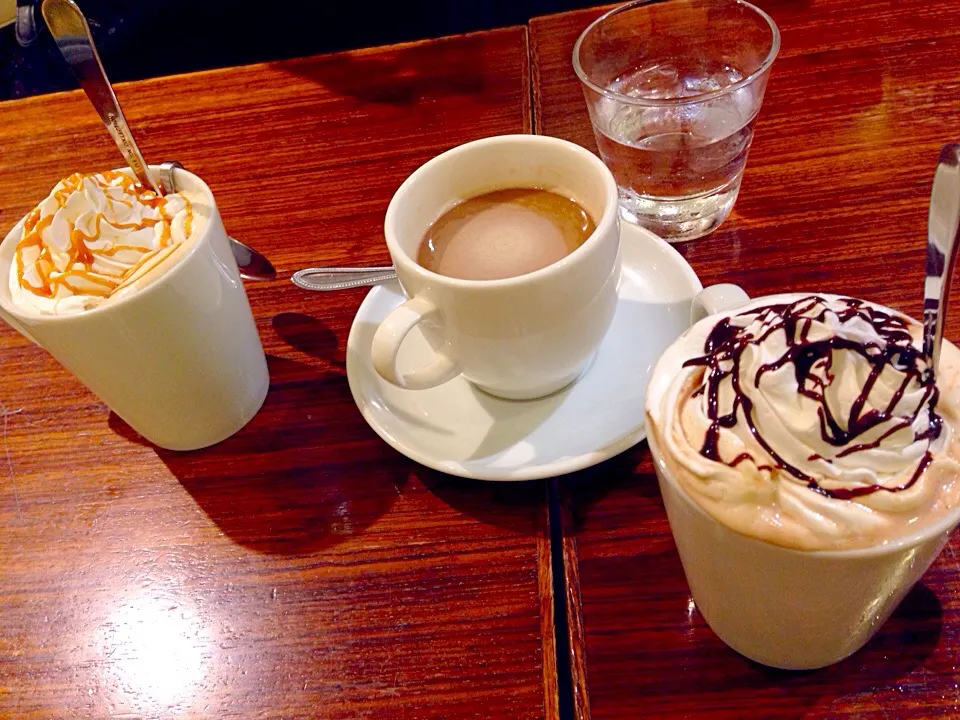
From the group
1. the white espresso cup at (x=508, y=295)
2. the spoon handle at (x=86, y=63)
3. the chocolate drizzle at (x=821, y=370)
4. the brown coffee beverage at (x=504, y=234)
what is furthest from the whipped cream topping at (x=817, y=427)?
the spoon handle at (x=86, y=63)

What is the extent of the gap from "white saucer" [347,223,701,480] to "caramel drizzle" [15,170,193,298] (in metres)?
0.26

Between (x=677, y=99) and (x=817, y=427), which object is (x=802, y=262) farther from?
(x=817, y=427)

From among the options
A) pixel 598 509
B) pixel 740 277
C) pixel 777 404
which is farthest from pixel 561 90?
pixel 777 404

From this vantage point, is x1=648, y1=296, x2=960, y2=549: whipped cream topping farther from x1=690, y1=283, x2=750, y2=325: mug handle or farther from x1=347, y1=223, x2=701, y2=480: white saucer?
x1=347, y1=223, x2=701, y2=480: white saucer

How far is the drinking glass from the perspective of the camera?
1.00m

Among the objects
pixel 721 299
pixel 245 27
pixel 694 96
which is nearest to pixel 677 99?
pixel 694 96

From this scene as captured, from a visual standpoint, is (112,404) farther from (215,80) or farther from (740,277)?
(215,80)

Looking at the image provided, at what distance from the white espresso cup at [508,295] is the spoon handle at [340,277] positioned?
119mm

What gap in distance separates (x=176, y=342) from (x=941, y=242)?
711mm

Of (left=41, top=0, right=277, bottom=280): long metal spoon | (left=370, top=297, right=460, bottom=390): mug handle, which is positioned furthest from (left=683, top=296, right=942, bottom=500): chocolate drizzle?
(left=41, top=0, right=277, bottom=280): long metal spoon

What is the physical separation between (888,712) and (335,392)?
0.66 m

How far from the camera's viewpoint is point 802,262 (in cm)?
96

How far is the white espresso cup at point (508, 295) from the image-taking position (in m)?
0.74

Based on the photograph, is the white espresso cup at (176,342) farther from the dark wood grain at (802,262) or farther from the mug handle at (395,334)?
the dark wood grain at (802,262)
